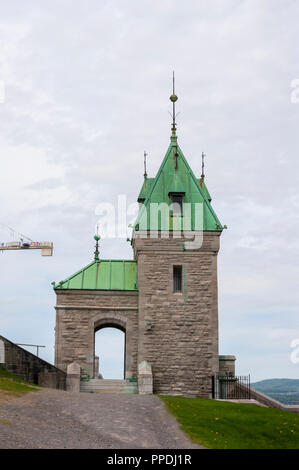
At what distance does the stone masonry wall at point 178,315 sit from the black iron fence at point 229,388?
344 mm

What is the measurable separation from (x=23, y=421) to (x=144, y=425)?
3.85 metres

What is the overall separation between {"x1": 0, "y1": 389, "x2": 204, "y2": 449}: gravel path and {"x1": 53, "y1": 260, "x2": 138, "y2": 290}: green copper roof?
1008 centimetres

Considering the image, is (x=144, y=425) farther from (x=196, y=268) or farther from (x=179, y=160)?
(x=179, y=160)

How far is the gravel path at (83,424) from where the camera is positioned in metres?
17.1

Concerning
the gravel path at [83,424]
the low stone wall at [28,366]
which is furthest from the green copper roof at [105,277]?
the gravel path at [83,424]

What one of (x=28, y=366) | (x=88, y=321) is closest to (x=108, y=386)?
(x=88, y=321)

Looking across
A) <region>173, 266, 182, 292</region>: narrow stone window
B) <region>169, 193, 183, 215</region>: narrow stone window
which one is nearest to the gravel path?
<region>173, 266, 182, 292</region>: narrow stone window

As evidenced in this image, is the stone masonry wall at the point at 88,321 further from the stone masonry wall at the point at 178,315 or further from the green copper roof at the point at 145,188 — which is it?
the green copper roof at the point at 145,188

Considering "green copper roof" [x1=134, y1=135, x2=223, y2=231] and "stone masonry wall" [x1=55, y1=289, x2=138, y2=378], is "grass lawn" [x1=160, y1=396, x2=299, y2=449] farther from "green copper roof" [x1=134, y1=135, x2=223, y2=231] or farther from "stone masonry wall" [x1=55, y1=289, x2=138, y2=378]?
"green copper roof" [x1=134, y1=135, x2=223, y2=231]

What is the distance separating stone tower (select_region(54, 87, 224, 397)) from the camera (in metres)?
33.3

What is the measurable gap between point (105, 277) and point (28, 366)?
7.81 metres

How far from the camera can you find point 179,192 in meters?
35.9

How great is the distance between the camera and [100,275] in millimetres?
35531
